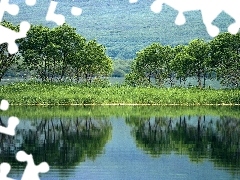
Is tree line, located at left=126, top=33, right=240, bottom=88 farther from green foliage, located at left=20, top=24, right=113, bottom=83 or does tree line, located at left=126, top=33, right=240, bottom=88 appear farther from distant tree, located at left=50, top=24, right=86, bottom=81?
distant tree, located at left=50, top=24, right=86, bottom=81

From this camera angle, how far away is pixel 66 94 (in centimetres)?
5078

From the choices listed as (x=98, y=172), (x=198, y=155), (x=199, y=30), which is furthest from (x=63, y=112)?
(x=199, y=30)

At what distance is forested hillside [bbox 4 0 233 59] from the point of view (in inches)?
6688

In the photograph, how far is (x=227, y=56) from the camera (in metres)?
59.9

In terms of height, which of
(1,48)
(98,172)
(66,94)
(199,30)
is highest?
(199,30)

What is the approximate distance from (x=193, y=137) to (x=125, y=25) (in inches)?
6207

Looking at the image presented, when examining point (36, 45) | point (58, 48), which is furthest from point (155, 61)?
point (36, 45)

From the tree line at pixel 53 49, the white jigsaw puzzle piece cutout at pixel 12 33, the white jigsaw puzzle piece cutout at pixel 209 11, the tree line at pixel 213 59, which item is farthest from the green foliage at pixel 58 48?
the white jigsaw puzzle piece cutout at pixel 209 11

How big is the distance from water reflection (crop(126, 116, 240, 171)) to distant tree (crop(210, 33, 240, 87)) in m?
21.7

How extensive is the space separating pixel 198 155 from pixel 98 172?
561 cm

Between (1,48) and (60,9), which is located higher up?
(60,9)

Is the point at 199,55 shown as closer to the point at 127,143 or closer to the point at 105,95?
the point at 105,95

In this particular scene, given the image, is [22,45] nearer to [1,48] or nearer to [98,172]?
[1,48]

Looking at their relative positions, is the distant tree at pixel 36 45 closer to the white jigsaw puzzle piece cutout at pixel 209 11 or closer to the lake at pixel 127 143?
the lake at pixel 127 143
